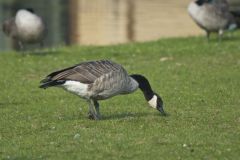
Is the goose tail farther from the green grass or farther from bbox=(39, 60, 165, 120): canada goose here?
the green grass

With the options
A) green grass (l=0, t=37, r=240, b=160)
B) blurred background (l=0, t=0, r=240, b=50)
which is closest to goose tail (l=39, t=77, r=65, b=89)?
green grass (l=0, t=37, r=240, b=160)

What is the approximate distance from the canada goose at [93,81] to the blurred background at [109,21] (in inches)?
681

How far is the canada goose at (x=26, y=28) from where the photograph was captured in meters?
21.2

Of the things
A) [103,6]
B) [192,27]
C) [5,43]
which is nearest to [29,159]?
[5,43]

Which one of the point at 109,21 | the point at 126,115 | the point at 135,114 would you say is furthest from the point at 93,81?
the point at 109,21

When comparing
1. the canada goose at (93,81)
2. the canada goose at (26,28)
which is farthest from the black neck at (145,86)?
the canada goose at (26,28)

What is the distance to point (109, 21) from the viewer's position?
36.3 meters

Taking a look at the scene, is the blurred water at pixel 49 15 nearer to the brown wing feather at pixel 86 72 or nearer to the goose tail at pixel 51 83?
the brown wing feather at pixel 86 72

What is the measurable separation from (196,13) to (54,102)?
36.6 ft

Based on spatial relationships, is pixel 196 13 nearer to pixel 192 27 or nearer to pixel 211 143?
pixel 192 27

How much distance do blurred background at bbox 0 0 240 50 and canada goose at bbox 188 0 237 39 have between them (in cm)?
674

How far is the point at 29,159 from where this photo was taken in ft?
29.3

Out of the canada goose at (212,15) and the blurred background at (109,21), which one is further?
the blurred background at (109,21)

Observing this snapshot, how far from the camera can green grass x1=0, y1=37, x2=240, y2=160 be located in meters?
9.38
